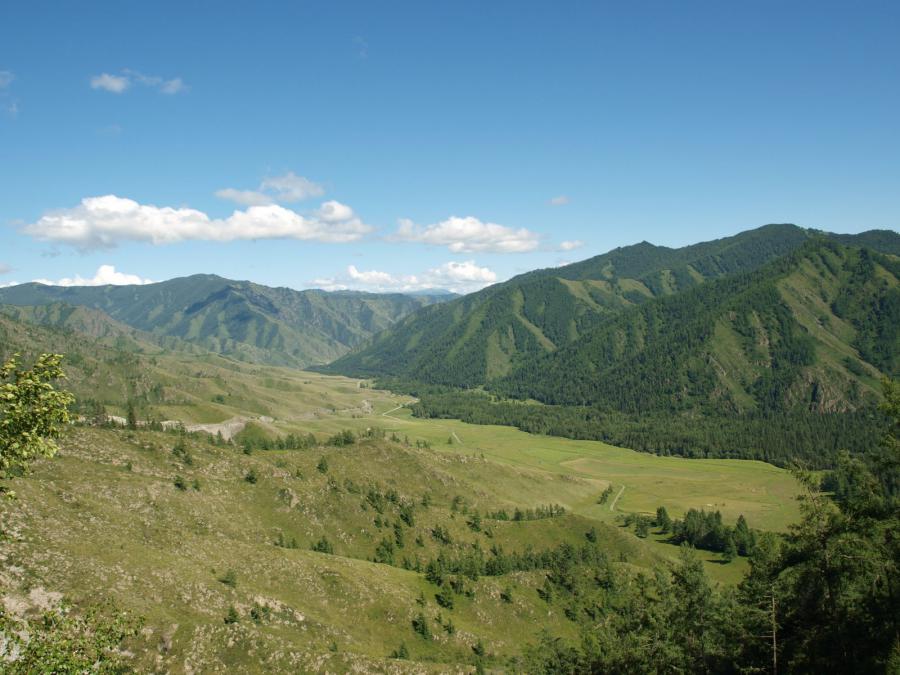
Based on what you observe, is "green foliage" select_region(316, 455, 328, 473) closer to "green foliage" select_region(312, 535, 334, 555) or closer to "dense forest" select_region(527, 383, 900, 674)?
"green foliage" select_region(312, 535, 334, 555)

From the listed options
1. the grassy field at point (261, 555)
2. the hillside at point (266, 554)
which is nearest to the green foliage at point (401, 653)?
the hillside at point (266, 554)

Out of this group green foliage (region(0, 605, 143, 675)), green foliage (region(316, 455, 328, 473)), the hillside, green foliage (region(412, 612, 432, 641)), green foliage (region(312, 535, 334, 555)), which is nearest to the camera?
green foliage (region(0, 605, 143, 675))

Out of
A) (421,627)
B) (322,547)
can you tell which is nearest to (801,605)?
(421,627)

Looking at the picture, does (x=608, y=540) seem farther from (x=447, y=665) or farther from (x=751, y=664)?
(x=751, y=664)

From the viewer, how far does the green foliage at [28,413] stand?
70.3 ft

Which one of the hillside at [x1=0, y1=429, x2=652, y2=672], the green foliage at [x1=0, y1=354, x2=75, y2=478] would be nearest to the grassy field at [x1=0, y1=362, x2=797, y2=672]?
the hillside at [x1=0, y1=429, x2=652, y2=672]

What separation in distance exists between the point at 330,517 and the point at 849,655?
12047 cm

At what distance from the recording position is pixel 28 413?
72.1 feet

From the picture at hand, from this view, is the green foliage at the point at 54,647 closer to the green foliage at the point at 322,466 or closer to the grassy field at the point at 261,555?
the grassy field at the point at 261,555

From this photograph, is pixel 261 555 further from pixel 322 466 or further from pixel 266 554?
pixel 322 466

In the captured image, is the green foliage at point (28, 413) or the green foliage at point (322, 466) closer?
the green foliage at point (28, 413)

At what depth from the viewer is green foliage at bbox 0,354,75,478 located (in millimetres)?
21438

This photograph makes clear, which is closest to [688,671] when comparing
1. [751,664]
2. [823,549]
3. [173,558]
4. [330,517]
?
[751,664]

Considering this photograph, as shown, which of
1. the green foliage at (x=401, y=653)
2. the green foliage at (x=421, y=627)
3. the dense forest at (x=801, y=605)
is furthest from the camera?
the green foliage at (x=421, y=627)
